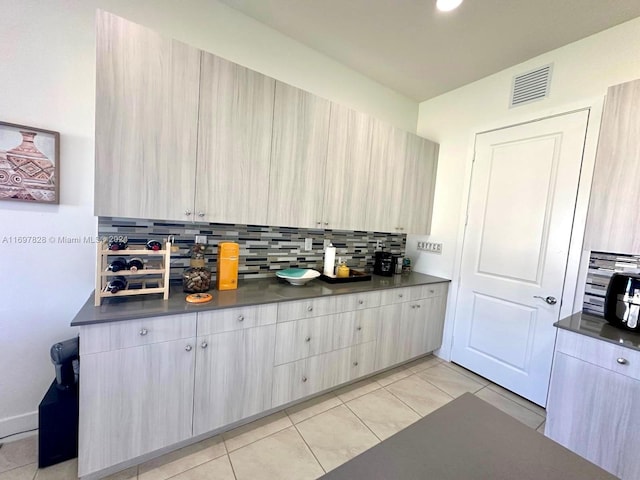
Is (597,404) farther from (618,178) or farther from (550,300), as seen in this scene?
(618,178)

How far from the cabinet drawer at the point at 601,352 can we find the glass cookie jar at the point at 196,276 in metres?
2.29

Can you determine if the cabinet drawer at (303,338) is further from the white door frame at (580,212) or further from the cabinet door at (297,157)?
the white door frame at (580,212)

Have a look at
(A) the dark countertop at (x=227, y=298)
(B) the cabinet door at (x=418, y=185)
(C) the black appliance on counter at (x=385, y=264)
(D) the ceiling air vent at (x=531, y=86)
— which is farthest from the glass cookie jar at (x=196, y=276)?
(D) the ceiling air vent at (x=531, y=86)

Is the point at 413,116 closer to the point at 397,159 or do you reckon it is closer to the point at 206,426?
the point at 397,159

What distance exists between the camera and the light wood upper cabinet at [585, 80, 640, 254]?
157cm

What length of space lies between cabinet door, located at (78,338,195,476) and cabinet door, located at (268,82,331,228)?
1.09m

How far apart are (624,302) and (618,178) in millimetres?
771

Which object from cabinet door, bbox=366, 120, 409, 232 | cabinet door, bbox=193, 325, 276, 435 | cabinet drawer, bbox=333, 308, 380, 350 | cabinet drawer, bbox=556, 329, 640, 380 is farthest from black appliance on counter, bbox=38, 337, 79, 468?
cabinet drawer, bbox=556, 329, 640, 380

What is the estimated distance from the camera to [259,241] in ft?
7.48

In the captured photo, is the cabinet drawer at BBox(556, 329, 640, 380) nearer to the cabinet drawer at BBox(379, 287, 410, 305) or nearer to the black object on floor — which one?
the cabinet drawer at BBox(379, 287, 410, 305)

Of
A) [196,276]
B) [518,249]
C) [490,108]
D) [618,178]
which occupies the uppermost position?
[490,108]

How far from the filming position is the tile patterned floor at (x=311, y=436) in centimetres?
148

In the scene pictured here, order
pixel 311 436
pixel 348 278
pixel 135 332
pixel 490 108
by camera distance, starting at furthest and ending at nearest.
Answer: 1. pixel 490 108
2. pixel 348 278
3. pixel 311 436
4. pixel 135 332

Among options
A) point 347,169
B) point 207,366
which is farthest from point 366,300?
point 207,366
